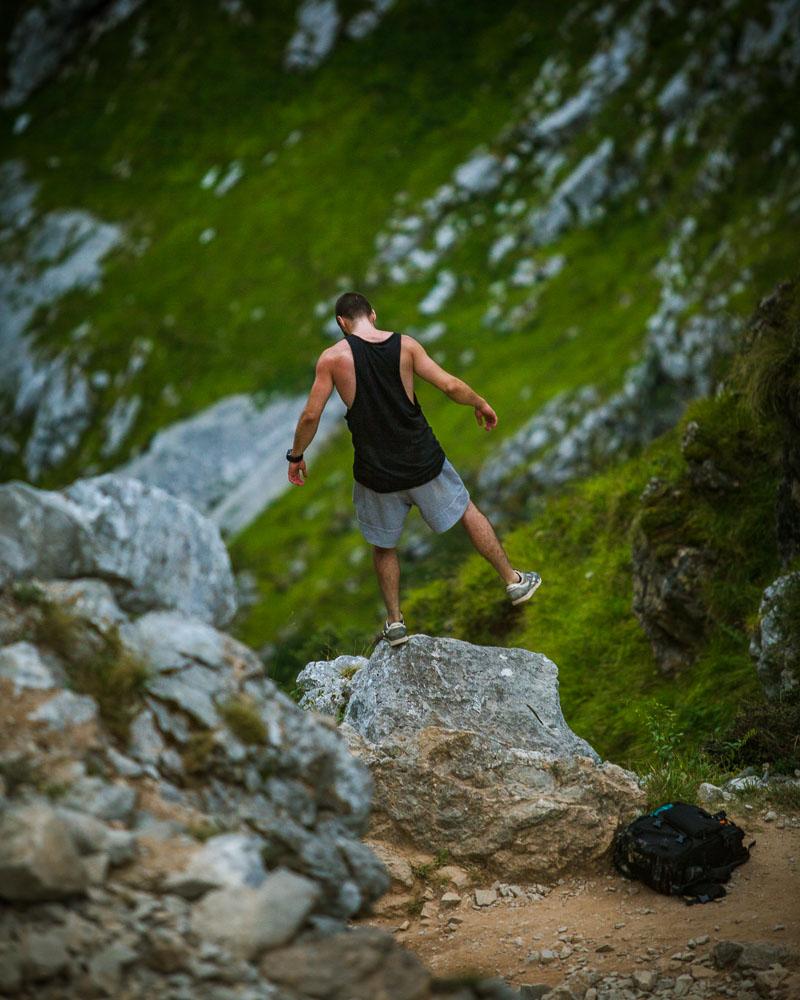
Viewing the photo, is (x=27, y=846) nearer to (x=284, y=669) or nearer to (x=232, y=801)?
(x=232, y=801)

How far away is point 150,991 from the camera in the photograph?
16.5 feet

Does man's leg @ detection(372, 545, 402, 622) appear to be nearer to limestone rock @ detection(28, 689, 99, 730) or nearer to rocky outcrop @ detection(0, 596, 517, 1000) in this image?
rocky outcrop @ detection(0, 596, 517, 1000)

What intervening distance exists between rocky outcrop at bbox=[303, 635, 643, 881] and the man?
2.02 feet

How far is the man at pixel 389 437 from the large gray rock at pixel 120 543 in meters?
2.15

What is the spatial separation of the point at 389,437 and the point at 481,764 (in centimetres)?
301

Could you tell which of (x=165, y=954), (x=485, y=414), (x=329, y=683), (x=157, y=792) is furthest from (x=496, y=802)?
(x=165, y=954)

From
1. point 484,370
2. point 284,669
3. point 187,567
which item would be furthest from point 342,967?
point 484,370

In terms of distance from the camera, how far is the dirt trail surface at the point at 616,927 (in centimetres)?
708

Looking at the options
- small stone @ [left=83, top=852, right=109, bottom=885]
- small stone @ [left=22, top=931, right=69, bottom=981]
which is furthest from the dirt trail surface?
small stone @ [left=22, top=931, right=69, bottom=981]

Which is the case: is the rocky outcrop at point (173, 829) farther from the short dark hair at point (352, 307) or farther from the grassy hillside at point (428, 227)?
the grassy hillside at point (428, 227)

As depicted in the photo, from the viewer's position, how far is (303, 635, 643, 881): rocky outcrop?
→ 28.3 ft

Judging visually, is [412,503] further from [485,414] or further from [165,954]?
[165,954]

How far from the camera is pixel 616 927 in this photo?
7.73 m

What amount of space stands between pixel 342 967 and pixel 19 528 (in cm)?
311
